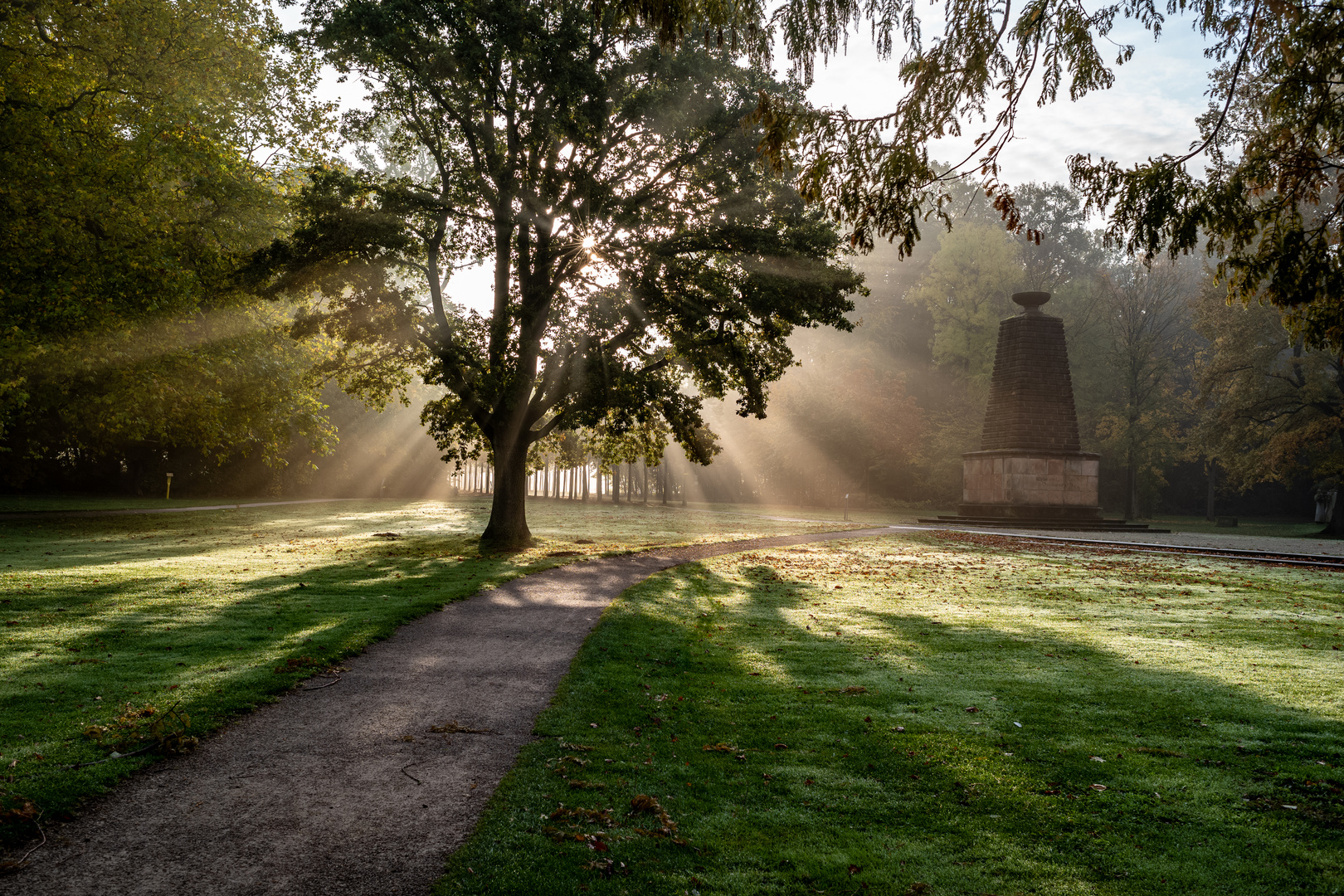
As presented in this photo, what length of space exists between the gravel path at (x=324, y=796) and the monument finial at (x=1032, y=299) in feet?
109

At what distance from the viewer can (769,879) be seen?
379 cm

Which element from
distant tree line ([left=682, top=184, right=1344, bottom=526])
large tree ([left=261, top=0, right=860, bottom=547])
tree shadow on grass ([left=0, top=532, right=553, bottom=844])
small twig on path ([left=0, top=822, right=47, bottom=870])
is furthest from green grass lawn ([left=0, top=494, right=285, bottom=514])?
distant tree line ([left=682, top=184, right=1344, bottom=526])

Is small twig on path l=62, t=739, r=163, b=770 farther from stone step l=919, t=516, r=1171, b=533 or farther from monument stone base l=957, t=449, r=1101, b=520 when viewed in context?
monument stone base l=957, t=449, r=1101, b=520

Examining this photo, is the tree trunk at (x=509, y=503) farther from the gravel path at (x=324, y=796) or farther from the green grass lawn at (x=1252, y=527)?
the green grass lawn at (x=1252, y=527)

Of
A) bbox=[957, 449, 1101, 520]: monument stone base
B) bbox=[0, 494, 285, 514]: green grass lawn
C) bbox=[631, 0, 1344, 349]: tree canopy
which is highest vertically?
bbox=[631, 0, 1344, 349]: tree canopy

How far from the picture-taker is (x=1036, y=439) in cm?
3328

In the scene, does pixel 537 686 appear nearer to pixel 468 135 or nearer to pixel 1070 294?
pixel 468 135

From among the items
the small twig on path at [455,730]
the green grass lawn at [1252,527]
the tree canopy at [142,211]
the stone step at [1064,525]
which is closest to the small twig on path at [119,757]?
the small twig on path at [455,730]

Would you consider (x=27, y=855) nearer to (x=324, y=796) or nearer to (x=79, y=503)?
(x=324, y=796)

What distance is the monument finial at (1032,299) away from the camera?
114 ft

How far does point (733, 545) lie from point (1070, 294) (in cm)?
4121

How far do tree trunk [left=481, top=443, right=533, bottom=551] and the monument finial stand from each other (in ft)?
80.4

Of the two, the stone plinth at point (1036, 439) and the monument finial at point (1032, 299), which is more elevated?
the monument finial at point (1032, 299)

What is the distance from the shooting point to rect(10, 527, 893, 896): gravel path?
3580 millimetres
